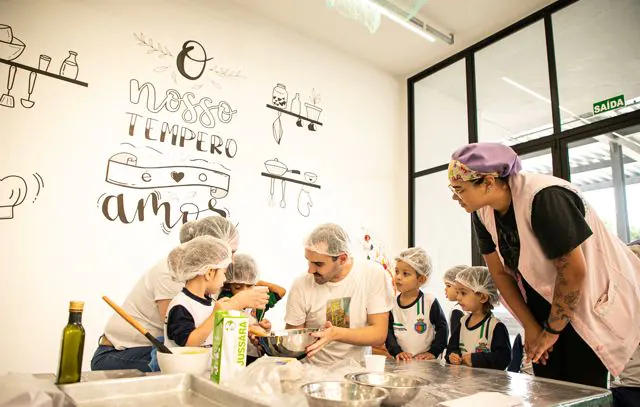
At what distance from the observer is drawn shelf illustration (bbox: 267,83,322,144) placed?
12.9 feet

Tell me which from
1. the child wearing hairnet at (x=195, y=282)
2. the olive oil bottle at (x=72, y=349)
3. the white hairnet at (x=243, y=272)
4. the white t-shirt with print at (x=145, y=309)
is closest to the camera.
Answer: the olive oil bottle at (x=72, y=349)

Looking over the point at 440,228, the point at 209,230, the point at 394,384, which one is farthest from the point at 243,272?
the point at 440,228

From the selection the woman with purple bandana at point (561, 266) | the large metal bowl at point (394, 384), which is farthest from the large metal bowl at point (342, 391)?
the woman with purple bandana at point (561, 266)

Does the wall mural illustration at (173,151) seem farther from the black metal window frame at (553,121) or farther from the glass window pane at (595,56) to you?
the glass window pane at (595,56)

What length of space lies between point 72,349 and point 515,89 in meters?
4.15

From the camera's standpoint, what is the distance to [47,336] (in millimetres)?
2660

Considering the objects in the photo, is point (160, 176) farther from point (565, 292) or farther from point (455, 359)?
point (565, 292)

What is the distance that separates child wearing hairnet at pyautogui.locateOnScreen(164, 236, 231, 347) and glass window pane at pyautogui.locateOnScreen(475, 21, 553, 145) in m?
3.22

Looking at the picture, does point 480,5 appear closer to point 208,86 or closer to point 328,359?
point 208,86

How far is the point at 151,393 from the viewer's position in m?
1.07

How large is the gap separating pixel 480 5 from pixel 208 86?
253 cm

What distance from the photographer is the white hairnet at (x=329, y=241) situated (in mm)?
2135

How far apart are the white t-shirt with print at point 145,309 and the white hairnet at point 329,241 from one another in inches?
26.6

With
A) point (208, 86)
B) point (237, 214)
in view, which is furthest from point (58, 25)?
point (237, 214)
